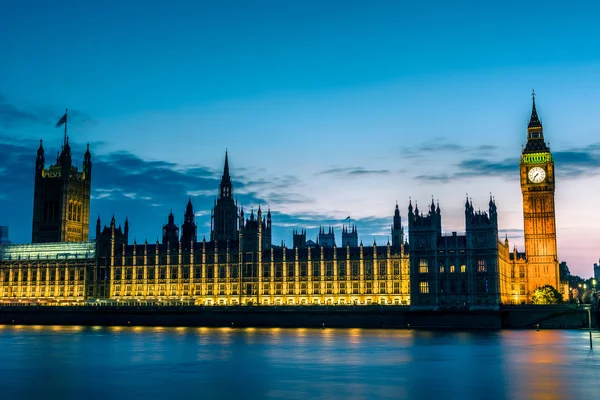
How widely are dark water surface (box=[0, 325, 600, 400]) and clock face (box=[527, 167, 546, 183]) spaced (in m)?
73.9

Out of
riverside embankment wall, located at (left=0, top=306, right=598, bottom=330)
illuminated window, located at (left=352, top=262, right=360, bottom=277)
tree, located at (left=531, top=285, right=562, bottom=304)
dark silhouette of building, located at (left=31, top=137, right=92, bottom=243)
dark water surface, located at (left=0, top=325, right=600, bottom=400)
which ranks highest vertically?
dark silhouette of building, located at (left=31, top=137, right=92, bottom=243)

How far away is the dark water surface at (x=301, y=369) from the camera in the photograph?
136 ft

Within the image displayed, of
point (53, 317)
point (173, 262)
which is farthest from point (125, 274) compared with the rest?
point (53, 317)

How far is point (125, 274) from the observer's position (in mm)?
140250

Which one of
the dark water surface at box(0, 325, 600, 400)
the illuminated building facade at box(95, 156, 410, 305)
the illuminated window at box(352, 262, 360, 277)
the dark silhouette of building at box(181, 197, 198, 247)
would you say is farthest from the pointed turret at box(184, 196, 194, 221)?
the dark water surface at box(0, 325, 600, 400)

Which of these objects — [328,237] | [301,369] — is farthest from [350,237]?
[301,369]

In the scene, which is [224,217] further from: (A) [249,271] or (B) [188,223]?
(A) [249,271]

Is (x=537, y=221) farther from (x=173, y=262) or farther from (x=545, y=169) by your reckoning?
(x=173, y=262)

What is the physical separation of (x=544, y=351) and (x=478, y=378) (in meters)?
20.3

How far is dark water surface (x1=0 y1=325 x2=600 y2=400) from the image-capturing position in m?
41.5

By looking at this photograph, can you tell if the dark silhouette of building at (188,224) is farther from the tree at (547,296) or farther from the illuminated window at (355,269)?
the tree at (547,296)

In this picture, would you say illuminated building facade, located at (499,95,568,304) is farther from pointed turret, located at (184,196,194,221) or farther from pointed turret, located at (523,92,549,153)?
pointed turret, located at (184,196,194,221)

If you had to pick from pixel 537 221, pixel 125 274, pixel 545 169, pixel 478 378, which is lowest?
pixel 478 378

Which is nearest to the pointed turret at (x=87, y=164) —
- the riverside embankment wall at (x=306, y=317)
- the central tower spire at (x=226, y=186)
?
the central tower spire at (x=226, y=186)
